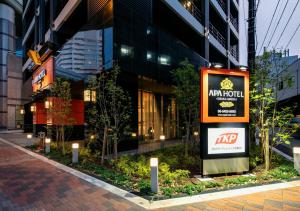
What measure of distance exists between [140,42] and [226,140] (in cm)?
974

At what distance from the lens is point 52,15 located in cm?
2514

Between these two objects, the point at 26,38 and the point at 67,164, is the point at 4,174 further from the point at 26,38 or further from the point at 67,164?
the point at 26,38

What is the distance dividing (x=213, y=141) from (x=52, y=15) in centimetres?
2262

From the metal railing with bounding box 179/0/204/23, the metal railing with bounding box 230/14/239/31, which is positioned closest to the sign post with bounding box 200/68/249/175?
the metal railing with bounding box 179/0/204/23

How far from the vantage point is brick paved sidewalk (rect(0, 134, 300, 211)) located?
5.66m

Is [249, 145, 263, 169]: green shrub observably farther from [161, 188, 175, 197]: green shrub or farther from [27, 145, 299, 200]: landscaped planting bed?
[161, 188, 175, 197]: green shrub

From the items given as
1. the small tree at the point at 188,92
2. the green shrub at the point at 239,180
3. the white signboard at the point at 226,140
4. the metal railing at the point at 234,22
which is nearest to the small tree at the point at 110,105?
the small tree at the point at 188,92

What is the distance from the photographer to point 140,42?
16.1m

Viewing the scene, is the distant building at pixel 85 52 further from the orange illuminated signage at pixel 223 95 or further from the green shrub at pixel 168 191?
the green shrub at pixel 168 191

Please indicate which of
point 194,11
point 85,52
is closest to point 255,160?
point 85,52

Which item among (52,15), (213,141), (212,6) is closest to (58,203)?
(213,141)

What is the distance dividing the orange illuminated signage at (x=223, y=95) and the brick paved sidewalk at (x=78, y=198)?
8.53 ft

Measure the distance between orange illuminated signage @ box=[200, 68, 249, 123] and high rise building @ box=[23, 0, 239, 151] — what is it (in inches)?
262

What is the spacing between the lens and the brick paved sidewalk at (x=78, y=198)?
5656mm
